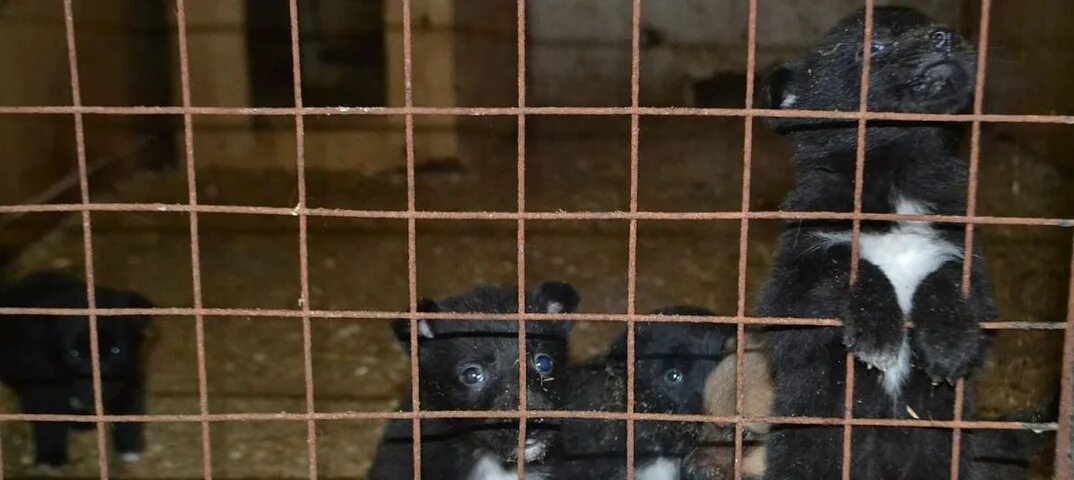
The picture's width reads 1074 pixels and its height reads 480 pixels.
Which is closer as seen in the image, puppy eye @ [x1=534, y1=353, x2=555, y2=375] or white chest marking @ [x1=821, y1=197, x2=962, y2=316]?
white chest marking @ [x1=821, y1=197, x2=962, y2=316]

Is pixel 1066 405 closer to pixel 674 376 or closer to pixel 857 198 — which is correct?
pixel 857 198

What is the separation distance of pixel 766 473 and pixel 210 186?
6.79 m

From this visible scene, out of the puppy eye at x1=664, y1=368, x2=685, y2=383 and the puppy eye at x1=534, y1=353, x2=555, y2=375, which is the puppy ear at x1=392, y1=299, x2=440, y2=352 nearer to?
the puppy eye at x1=534, y1=353, x2=555, y2=375

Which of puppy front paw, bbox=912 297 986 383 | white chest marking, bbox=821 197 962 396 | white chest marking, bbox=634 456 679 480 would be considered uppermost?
white chest marking, bbox=821 197 962 396

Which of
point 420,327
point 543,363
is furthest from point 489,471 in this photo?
point 420,327

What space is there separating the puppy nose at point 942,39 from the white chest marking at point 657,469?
183 centimetres

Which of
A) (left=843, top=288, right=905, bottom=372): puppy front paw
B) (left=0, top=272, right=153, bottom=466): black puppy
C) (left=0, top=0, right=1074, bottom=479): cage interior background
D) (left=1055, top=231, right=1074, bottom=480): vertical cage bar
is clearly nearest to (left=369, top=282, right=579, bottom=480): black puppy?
(left=0, top=0, right=1074, bottom=479): cage interior background

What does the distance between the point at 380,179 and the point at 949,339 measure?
684 cm

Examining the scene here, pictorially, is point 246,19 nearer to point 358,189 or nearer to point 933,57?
point 358,189

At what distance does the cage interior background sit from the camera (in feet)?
16.1

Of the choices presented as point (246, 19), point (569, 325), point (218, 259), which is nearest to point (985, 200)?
point (569, 325)

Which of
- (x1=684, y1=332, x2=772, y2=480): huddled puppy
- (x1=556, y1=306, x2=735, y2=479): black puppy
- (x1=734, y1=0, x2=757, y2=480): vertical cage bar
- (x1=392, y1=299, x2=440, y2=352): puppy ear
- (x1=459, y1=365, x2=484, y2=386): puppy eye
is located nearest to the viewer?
(x1=734, y1=0, x2=757, y2=480): vertical cage bar

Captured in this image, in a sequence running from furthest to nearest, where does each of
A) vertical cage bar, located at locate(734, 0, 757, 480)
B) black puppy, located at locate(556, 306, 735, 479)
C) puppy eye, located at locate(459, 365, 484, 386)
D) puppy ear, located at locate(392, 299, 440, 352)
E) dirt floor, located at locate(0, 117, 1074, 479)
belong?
1. dirt floor, located at locate(0, 117, 1074, 479)
2. black puppy, located at locate(556, 306, 735, 479)
3. puppy eye, located at locate(459, 365, 484, 386)
4. puppy ear, located at locate(392, 299, 440, 352)
5. vertical cage bar, located at locate(734, 0, 757, 480)

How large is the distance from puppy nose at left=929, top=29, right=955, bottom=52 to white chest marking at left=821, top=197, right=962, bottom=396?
46 cm
